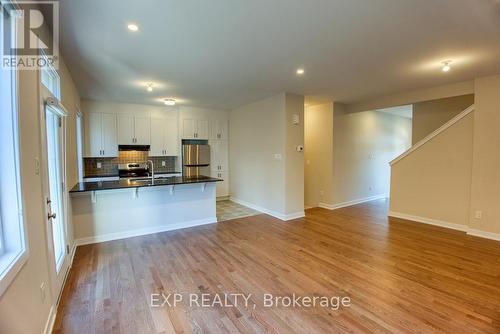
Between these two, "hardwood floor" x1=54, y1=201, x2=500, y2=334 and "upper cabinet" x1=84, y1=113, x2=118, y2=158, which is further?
"upper cabinet" x1=84, y1=113, x2=118, y2=158

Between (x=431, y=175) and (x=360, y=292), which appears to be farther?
(x=431, y=175)

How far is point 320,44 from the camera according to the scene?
2635 mm

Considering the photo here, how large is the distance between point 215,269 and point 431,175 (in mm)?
4369

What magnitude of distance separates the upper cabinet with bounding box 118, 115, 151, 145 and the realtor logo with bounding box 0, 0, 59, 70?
3.25 m

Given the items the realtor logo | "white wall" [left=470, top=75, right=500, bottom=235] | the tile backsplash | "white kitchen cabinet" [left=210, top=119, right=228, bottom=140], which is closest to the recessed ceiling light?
the realtor logo

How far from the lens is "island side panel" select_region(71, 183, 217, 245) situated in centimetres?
369

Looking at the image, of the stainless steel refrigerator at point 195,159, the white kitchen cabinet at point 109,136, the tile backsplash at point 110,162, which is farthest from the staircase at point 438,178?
the white kitchen cabinet at point 109,136

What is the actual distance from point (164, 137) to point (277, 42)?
14.5 ft

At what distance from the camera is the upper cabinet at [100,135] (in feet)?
17.5

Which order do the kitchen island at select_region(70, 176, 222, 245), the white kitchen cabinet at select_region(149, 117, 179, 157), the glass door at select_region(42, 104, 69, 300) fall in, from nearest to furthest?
the glass door at select_region(42, 104, 69, 300) → the kitchen island at select_region(70, 176, 222, 245) → the white kitchen cabinet at select_region(149, 117, 179, 157)

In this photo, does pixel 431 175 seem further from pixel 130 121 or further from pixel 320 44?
pixel 130 121

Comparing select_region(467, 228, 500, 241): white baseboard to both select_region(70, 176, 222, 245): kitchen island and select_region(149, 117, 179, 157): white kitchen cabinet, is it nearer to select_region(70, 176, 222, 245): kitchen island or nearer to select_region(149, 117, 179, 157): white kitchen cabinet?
select_region(70, 176, 222, 245): kitchen island

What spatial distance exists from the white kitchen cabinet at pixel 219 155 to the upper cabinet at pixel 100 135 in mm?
2340

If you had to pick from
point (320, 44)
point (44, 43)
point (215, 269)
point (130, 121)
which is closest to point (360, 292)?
point (215, 269)
